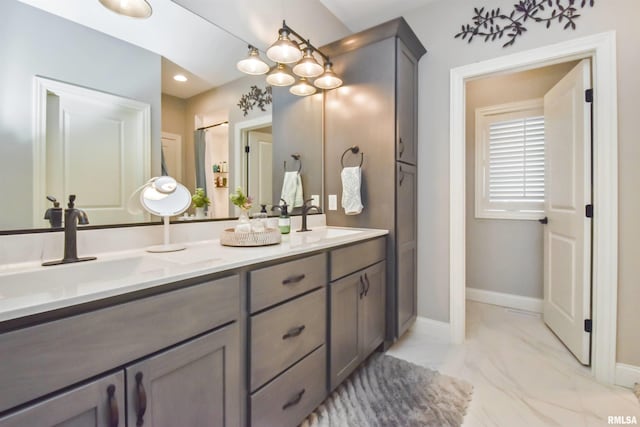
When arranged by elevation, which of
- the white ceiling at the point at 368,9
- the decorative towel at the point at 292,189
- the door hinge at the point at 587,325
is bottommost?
the door hinge at the point at 587,325

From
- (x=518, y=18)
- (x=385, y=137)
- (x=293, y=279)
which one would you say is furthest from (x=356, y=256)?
(x=518, y=18)

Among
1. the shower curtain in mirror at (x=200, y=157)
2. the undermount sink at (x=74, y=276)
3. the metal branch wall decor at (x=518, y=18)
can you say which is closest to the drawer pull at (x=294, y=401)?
the undermount sink at (x=74, y=276)

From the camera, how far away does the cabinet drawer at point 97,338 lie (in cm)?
60

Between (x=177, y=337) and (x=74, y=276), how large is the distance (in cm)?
47

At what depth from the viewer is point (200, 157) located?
1.56 meters

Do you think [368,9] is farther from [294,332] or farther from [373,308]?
[294,332]

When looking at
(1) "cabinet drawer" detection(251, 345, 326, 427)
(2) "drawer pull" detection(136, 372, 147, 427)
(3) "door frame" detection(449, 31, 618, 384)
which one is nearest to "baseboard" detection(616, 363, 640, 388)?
(3) "door frame" detection(449, 31, 618, 384)

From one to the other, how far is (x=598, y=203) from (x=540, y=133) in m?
1.38

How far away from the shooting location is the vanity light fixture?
66.1 inches

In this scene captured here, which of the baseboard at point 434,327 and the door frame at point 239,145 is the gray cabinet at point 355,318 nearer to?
the baseboard at point 434,327

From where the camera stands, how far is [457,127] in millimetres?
2211

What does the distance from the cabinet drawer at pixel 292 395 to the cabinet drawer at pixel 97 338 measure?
412 mm

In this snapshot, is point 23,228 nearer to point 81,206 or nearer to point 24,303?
point 81,206

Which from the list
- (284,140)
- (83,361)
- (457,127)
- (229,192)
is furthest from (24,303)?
(457,127)
